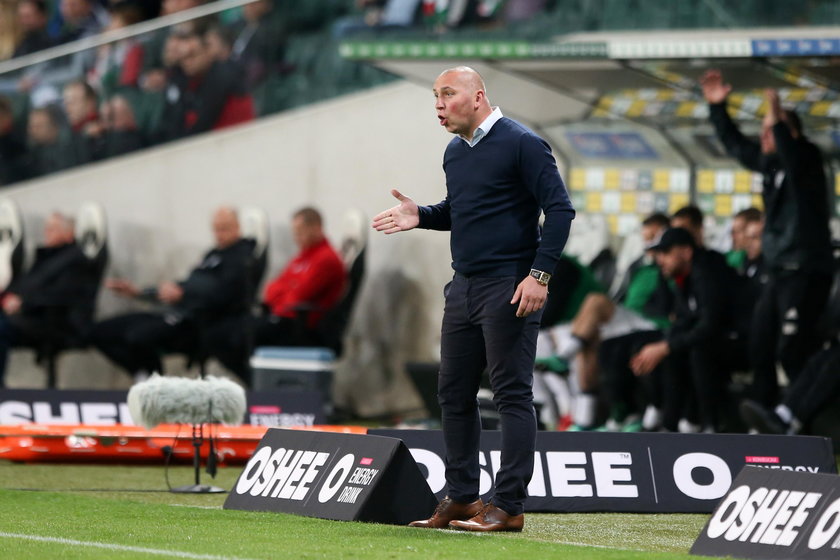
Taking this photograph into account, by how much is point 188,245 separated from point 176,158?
0.82 meters

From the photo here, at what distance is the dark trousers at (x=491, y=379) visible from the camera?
601cm

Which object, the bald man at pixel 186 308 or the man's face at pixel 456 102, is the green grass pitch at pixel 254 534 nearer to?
the man's face at pixel 456 102

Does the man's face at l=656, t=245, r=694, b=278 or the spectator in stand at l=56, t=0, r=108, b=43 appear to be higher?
the spectator in stand at l=56, t=0, r=108, b=43

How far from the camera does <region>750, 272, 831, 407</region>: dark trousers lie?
1020cm

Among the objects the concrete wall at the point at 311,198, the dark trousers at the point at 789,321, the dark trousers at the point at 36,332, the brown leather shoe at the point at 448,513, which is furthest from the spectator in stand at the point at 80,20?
the brown leather shoe at the point at 448,513

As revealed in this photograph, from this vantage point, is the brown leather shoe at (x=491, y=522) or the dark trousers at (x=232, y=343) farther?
Result: the dark trousers at (x=232, y=343)

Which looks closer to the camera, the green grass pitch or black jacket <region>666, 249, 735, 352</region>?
the green grass pitch

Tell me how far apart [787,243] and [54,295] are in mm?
6551

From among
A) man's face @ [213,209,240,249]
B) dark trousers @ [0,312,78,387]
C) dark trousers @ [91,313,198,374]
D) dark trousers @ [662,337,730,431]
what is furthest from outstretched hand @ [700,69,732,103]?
dark trousers @ [0,312,78,387]

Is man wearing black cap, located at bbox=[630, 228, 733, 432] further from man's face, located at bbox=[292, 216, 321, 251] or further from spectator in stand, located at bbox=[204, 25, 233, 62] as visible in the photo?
spectator in stand, located at bbox=[204, 25, 233, 62]

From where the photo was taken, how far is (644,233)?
38.4 feet

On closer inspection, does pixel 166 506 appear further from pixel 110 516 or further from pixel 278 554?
pixel 278 554

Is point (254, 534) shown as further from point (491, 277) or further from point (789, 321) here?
point (789, 321)

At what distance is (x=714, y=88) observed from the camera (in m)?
10.6
